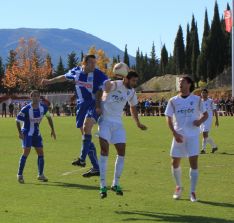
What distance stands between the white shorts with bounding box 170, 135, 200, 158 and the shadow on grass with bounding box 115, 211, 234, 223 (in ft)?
5.16

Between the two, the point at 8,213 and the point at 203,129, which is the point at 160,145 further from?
the point at 8,213

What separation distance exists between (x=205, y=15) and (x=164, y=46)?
2002 cm

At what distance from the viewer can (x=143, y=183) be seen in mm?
12477

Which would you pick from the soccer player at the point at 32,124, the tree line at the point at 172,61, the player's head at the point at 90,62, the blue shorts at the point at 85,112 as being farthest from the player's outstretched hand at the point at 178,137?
the tree line at the point at 172,61

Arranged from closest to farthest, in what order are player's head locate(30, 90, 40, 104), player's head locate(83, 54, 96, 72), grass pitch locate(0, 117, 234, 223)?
1. grass pitch locate(0, 117, 234, 223)
2. player's head locate(83, 54, 96, 72)
3. player's head locate(30, 90, 40, 104)

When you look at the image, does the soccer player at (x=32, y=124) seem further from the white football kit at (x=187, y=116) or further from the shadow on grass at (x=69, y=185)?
the white football kit at (x=187, y=116)

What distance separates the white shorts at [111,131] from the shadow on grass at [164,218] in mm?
1476

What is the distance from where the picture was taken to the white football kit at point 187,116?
10375mm

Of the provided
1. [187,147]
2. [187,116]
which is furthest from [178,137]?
[187,116]

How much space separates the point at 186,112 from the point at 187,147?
2.01 ft

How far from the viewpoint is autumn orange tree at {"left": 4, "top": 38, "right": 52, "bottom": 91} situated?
114 meters

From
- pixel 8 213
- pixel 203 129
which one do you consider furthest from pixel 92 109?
pixel 203 129

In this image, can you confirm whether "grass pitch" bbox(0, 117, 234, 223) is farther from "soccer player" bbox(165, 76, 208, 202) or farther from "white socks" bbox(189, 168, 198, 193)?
"soccer player" bbox(165, 76, 208, 202)

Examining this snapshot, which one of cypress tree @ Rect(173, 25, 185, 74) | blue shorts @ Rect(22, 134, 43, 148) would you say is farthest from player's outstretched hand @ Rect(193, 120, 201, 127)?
cypress tree @ Rect(173, 25, 185, 74)
